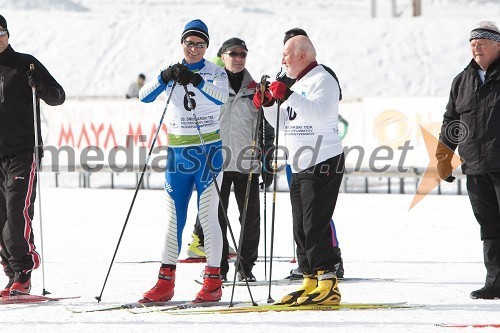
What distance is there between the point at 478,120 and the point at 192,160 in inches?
83.1

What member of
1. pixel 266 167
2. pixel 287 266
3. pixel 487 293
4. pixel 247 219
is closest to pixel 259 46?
pixel 287 266

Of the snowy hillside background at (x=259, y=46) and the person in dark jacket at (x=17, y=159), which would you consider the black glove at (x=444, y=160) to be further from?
the snowy hillside background at (x=259, y=46)

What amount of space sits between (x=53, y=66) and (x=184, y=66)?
26.4 metres

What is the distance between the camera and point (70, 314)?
24.1 feet

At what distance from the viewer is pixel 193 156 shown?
26.5 ft

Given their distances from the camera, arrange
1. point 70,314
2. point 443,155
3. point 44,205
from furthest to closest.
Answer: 1. point 44,205
2. point 443,155
3. point 70,314

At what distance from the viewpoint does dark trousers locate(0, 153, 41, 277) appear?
8180 millimetres

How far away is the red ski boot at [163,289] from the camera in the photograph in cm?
783

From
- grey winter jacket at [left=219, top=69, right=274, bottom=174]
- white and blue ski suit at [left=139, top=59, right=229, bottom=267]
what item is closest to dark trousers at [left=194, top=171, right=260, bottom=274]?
grey winter jacket at [left=219, top=69, right=274, bottom=174]

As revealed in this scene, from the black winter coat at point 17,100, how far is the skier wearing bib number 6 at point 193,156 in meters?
0.83

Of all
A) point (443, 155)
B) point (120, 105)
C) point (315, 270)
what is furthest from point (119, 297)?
point (120, 105)

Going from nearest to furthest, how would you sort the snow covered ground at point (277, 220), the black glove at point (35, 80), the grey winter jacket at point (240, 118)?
the snow covered ground at point (277, 220) → the black glove at point (35, 80) → the grey winter jacket at point (240, 118)

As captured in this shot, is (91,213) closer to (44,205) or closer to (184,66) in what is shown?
(44,205)

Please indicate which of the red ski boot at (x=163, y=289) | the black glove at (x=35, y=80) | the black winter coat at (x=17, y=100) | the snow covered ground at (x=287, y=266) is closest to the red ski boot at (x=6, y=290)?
the snow covered ground at (x=287, y=266)
